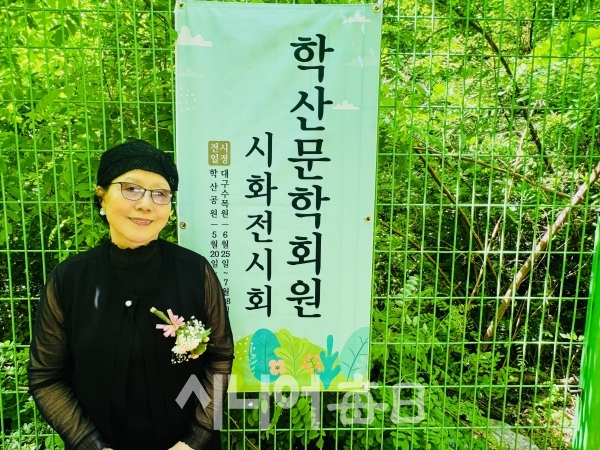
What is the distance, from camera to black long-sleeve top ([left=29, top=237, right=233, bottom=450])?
210 cm

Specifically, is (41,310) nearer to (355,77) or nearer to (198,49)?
(198,49)

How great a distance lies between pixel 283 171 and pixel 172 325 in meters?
0.92

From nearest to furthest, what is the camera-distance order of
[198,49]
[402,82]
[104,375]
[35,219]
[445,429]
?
[104,375], [198,49], [445,429], [402,82], [35,219]

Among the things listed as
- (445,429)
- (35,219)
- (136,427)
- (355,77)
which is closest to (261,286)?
(136,427)

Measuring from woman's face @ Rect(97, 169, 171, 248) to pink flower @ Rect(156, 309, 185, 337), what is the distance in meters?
0.32

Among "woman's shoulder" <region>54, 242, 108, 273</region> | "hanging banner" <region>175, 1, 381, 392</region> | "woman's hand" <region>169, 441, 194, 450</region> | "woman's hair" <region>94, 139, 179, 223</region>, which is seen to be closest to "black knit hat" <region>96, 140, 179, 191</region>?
"woman's hair" <region>94, 139, 179, 223</region>

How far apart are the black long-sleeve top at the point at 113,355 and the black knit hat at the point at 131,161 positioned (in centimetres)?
30

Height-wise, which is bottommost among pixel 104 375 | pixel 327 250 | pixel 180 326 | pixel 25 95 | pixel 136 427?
pixel 136 427

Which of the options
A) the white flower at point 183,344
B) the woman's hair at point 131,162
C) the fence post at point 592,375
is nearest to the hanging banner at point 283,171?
the woman's hair at point 131,162

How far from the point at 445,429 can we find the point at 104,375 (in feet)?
6.14

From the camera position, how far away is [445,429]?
2973 millimetres

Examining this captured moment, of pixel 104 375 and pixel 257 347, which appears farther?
pixel 257 347

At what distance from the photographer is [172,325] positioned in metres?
2.12

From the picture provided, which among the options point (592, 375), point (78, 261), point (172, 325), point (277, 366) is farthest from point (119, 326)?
point (592, 375)
